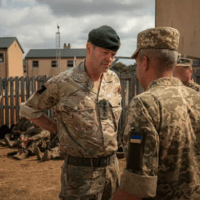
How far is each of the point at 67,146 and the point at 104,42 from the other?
937mm

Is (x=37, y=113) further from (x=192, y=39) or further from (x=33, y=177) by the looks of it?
(x=192, y=39)

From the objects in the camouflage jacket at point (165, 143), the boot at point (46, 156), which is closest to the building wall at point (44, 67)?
the boot at point (46, 156)

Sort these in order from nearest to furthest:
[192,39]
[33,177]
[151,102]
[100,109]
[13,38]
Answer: [151,102] → [100,109] → [33,177] → [192,39] → [13,38]

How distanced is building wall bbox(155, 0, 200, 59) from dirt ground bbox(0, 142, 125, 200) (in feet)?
25.0

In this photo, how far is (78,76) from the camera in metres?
2.30

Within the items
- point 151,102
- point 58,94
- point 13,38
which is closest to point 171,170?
point 151,102

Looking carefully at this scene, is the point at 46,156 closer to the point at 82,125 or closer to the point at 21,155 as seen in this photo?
the point at 21,155

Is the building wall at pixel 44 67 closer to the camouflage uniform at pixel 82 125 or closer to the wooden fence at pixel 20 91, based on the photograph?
the wooden fence at pixel 20 91

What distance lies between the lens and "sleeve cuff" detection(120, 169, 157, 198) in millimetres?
1294

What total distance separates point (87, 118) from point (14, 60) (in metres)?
32.7

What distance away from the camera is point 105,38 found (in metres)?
2.20

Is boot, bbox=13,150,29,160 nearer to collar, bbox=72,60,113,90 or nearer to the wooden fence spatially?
the wooden fence

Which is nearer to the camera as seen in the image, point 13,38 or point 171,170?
point 171,170

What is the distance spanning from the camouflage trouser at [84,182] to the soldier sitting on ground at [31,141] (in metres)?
5.57
